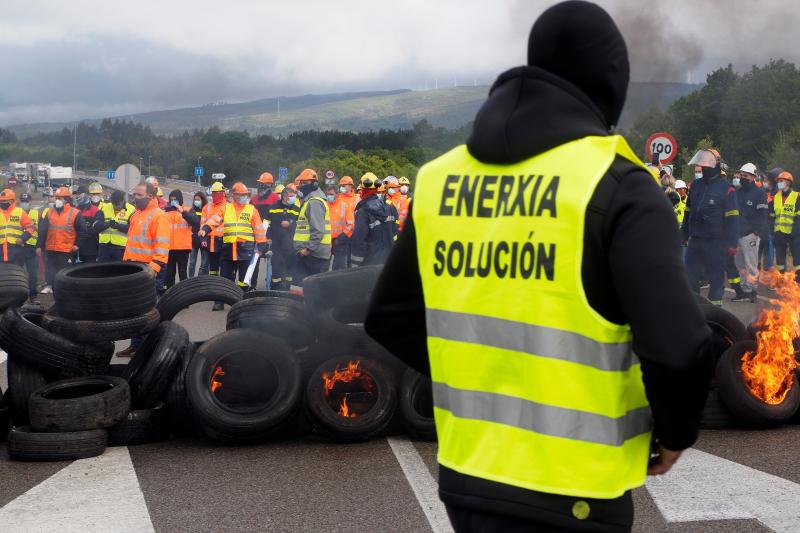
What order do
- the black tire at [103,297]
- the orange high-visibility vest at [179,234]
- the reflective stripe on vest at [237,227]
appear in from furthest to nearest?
1. the orange high-visibility vest at [179,234]
2. the reflective stripe on vest at [237,227]
3. the black tire at [103,297]

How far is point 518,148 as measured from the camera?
7.64 ft

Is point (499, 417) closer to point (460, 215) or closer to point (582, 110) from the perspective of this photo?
point (460, 215)

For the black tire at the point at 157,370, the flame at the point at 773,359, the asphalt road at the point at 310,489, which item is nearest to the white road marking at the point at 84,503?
the asphalt road at the point at 310,489

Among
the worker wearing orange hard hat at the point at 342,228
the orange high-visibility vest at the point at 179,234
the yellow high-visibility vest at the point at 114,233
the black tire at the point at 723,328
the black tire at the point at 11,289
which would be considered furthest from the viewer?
the worker wearing orange hard hat at the point at 342,228

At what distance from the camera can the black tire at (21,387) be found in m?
7.51

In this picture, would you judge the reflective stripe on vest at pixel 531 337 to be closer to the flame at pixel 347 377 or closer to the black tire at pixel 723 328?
the flame at pixel 347 377

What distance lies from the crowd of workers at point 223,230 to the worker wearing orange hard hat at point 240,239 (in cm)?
2

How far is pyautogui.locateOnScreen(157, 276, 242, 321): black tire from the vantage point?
976cm

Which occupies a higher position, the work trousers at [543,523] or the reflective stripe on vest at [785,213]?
the work trousers at [543,523]

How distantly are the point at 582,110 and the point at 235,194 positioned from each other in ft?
51.9

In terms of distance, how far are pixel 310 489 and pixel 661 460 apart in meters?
3.95

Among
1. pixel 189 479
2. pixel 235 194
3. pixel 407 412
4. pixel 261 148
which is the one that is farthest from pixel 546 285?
pixel 261 148

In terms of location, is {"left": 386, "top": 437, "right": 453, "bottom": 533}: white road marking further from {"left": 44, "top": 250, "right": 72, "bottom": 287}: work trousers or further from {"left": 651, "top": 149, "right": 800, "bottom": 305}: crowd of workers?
{"left": 44, "top": 250, "right": 72, "bottom": 287}: work trousers

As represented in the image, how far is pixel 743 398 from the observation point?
7.24 meters
